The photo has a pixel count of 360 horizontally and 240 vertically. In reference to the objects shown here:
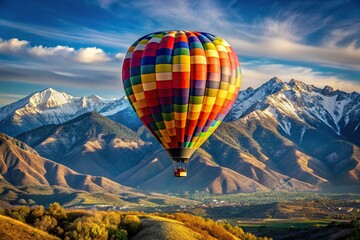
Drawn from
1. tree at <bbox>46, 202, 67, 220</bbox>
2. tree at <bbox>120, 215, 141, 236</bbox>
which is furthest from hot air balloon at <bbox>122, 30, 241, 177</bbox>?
tree at <bbox>46, 202, 67, 220</bbox>

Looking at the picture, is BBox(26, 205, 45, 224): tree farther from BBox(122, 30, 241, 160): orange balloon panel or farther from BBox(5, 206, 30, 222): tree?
BBox(122, 30, 241, 160): orange balloon panel

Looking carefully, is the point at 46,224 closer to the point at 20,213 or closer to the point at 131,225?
the point at 20,213

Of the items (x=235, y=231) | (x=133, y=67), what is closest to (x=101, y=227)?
(x=133, y=67)

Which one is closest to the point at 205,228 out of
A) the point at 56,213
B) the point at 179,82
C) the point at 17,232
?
the point at 56,213

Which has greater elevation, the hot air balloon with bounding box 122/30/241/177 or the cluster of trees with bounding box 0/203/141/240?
the hot air balloon with bounding box 122/30/241/177

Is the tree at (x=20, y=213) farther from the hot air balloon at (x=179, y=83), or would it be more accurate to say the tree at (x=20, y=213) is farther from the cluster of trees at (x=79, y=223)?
the hot air balloon at (x=179, y=83)

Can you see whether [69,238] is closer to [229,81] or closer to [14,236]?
[14,236]

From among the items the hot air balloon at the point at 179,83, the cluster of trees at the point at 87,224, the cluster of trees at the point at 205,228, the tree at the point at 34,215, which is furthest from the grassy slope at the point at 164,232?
the tree at the point at 34,215
